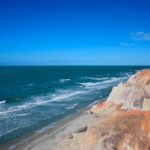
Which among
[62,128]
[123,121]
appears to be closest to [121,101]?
[62,128]

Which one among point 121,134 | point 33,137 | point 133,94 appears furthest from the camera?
point 133,94

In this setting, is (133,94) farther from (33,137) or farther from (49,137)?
(33,137)

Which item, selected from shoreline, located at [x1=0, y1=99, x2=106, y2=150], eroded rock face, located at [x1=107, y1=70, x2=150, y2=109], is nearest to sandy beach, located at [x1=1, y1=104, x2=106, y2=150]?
shoreline, located at [x1=0, y1=99, x2=106, y2=150]

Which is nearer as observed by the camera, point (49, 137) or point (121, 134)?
point (121, 134)

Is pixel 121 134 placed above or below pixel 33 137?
above

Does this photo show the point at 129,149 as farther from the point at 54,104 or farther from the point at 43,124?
the point at 54,104

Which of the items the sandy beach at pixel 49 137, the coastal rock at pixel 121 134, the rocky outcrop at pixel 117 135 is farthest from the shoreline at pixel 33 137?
the coastal rock at pixel 121 134

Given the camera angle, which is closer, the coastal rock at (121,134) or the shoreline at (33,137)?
the coastal rock at (121,134)

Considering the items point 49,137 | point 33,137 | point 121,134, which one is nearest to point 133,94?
point 49,137

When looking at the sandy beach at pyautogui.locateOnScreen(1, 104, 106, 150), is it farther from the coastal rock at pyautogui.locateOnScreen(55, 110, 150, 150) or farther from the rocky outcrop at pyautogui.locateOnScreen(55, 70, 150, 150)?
the coastal rock at pyautogui.locateOnScreen(55, 110, 150, 150)

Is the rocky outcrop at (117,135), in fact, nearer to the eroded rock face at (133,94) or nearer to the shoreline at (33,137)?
the shoreline at (33,137)

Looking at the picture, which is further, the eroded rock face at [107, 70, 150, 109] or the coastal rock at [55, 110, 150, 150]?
the eroded rock face at [107, 70, 150, 109]
